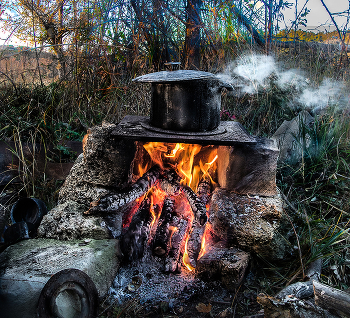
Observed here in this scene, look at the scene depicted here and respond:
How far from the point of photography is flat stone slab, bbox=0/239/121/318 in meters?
1.34

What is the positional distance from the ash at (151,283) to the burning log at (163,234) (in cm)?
6

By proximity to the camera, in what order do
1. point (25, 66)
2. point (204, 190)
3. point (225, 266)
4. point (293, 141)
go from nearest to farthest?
point (225, 266), point (204, 190), point (293, 141), point (25, 66)

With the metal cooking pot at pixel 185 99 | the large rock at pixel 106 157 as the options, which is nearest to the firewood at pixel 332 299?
the metal cooking pot at pixel 185 99

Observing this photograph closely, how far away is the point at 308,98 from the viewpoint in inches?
156

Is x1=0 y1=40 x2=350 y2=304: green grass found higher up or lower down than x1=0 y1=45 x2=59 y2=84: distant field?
lower down

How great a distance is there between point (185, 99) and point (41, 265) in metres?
1.34

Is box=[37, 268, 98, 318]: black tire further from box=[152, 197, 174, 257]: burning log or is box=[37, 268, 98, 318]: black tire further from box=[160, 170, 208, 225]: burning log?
box=[160, 170, 208, 225]: burning log

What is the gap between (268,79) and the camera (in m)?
4.06

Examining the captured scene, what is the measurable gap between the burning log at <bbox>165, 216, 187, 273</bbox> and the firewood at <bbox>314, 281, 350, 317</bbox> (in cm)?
87

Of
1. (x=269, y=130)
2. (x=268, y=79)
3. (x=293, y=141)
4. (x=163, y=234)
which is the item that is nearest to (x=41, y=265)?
(x=163, y=234)

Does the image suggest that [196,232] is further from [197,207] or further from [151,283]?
[151,283]

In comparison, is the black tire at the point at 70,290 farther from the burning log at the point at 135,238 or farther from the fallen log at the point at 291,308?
the fallen log at the point at 291,308

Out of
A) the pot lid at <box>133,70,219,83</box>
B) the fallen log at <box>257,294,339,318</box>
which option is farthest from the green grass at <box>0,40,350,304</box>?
the pot lid at <box>133,70,219,83</box>

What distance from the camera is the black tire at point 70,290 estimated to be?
4.14 feet
